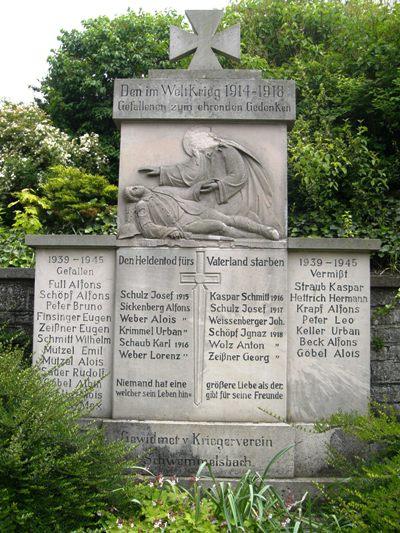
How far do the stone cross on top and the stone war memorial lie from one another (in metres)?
0.20

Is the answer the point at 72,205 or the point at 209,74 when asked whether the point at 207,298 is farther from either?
the point at 72,205

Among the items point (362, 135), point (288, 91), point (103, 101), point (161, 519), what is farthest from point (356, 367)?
point (103, 101)

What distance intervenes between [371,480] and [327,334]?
1.60 meters

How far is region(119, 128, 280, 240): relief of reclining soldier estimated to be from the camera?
19.7 feet

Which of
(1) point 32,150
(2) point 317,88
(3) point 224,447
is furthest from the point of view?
(1) point 32,150

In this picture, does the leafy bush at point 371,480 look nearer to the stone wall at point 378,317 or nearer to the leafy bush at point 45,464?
the stone wall at point 378,317

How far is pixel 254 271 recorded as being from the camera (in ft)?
19.5

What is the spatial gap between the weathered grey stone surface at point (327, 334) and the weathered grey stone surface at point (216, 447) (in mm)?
361

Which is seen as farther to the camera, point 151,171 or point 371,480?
point 151,171

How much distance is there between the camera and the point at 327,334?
594 centimetres

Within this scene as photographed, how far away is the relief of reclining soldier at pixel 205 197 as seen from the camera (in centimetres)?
600

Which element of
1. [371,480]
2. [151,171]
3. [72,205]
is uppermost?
[72,205]

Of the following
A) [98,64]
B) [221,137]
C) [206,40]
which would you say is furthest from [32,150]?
[221,137]

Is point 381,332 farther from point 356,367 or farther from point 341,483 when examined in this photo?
point 341,483
